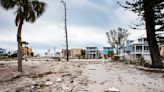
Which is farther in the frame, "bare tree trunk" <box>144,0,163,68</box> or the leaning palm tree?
"bare tree trunk" <box>144,0,163,68</box>

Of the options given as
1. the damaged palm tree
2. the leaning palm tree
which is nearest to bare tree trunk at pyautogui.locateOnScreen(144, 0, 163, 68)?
the damaged palm tree

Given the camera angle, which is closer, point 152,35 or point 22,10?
point 22,10

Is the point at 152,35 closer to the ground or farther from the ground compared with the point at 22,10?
closer to the ground

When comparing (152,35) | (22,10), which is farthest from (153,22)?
(22,10)

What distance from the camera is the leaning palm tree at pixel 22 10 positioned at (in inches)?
775

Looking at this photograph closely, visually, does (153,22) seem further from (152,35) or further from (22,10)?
(22,10)

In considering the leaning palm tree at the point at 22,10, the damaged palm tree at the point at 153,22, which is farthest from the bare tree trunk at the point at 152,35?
the leaning palm tree at the point at 22,10

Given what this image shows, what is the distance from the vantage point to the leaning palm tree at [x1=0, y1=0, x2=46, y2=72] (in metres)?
19.7

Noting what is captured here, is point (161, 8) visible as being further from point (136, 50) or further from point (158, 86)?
point (136, 50)

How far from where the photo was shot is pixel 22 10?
2017 centimetres

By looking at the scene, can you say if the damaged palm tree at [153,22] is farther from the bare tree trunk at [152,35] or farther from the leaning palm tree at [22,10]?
the leaning palm tree at [22,10]

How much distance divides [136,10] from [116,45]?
47.1 meters

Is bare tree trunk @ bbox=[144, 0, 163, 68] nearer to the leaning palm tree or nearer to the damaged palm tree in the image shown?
the damaged palm tree

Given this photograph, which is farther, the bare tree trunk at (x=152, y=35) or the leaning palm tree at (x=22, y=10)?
the bare tree trunk at (x=152, y=35)
